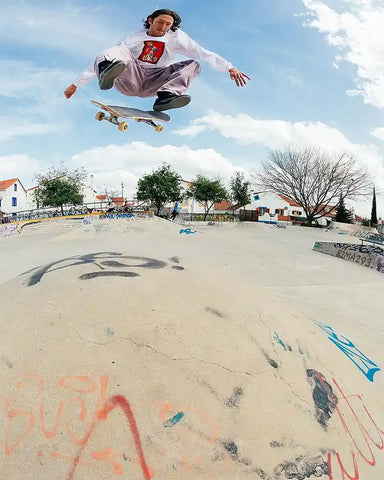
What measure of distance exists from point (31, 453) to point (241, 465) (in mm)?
1400

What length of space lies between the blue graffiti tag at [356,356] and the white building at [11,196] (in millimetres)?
46941

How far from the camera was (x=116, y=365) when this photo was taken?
95.8 inches

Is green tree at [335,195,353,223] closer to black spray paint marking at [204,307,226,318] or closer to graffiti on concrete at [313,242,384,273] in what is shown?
graffiti on concrete at [313,242,384,273]

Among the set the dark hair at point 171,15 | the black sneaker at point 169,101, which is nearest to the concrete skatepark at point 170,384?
the black sneaker at point 169,101

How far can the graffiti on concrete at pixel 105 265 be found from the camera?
11.9 ft

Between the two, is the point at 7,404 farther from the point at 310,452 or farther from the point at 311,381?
the point at 311,381

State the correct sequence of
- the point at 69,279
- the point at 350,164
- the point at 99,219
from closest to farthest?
the point at 69,279
the point at 99,219
the point at 350,164

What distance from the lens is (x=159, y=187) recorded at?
33812 mm

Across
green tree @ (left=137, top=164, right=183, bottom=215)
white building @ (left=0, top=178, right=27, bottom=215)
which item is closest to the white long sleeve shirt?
green tree @ (left=137, top=164, right=183, bottom=215)

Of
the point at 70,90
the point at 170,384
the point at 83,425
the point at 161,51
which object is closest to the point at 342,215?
the point at 161,51

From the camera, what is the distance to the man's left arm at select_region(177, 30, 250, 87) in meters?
3.71

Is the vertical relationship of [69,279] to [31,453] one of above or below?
→ above

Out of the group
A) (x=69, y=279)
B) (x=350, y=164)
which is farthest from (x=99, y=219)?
(x=350, y=164)

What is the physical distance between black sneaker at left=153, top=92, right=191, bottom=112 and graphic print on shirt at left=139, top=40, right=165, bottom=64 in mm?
401
